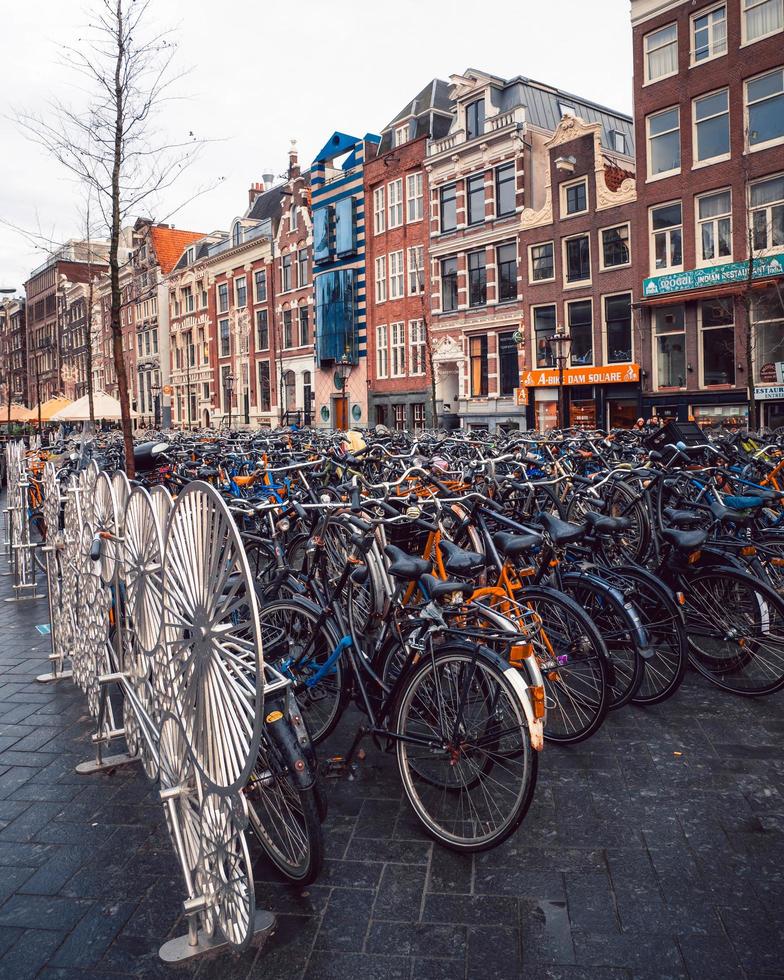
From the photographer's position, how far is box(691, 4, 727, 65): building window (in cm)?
2198

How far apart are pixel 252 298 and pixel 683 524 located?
43527 mm

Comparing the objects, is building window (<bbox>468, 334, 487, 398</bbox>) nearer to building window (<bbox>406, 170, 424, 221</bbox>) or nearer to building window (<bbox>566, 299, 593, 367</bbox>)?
building window (<bbox>566, 299, 593, 367</bbox>)

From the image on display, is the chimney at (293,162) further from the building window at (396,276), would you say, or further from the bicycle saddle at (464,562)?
the bicycle saddle at (464,562)

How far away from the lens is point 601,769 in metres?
3.64

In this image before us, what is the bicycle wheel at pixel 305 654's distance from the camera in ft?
11.7

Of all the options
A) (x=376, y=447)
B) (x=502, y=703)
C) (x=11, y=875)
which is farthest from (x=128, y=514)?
(x=376, y=447)

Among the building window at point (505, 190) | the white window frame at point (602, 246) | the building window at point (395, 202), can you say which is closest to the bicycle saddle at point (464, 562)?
the white window frame at point (602, 246)

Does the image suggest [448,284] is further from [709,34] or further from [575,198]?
[709,34]

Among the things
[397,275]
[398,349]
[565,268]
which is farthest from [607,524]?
[397,275]

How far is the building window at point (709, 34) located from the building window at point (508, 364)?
35.1 feet

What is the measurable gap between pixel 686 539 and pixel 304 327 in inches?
1542

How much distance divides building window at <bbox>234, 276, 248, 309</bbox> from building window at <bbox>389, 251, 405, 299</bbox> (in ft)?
48.3

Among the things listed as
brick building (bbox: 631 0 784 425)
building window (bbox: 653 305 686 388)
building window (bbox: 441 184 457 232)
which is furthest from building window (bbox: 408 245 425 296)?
building window (bbox: 653 305 686 388)

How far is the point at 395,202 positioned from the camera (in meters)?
34.6
